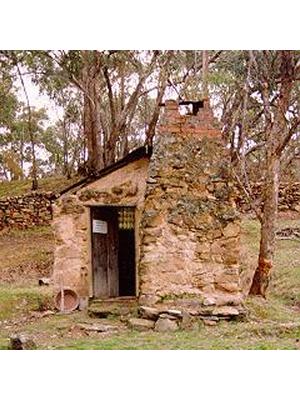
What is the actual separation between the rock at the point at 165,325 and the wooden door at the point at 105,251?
1.61m

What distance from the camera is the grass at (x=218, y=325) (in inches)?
228

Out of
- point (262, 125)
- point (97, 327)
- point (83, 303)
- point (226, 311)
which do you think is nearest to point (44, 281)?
point (83, 303)

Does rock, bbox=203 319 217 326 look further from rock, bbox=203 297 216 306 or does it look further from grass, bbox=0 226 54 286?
grass, bbox=0 226 54 286

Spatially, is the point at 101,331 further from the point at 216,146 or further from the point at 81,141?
the point at 81,141

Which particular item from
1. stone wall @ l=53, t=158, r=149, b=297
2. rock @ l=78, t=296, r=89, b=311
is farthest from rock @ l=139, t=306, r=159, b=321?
stone wall @ l=53, t=158, r=149, b=297

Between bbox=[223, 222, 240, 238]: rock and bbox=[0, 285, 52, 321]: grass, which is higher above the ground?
bbox=[223, 222, 240, 238]: rock

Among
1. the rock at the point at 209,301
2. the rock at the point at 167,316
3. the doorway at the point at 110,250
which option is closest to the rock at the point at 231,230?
the rock at the point at 209,301

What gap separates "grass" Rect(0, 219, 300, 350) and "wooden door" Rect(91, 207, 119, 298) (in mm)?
571

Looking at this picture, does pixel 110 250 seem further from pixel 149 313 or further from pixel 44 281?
pixel 149 313

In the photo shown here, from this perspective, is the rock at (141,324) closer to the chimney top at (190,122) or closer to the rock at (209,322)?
the rock at (209,322)

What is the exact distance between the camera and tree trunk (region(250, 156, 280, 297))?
7611mm

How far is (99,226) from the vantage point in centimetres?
799

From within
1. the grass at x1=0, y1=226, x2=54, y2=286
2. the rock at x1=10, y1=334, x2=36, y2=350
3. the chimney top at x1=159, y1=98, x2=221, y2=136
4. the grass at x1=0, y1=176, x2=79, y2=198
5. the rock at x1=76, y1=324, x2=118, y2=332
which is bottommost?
the rock at x1=10, y1=334, x2=36, y2=350

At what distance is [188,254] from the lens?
21.9 ft
